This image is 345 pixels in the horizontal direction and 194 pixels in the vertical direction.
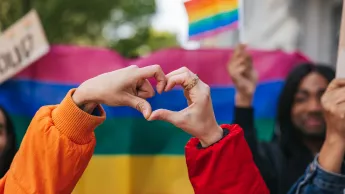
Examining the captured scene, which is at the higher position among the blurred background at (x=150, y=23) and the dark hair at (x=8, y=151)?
the dark hair at (x=8, y=151)

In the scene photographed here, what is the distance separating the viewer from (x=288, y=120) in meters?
3.03

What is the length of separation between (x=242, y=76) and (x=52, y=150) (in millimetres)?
1449

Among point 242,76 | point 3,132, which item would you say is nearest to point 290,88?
point 242,76

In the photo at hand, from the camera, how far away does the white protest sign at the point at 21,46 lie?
2.99m

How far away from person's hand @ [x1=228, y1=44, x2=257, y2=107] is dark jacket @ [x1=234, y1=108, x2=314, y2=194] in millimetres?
71

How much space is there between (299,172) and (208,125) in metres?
1.16

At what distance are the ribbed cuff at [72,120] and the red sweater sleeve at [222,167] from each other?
A: 10.7 inches

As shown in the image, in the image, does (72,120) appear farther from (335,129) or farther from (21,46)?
(21,46)

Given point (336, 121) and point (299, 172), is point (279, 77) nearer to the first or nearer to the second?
point (299, 172)

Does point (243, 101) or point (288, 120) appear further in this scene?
point (288, 120)

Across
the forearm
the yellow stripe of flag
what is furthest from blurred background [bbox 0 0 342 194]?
the forearm

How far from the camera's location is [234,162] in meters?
1.61

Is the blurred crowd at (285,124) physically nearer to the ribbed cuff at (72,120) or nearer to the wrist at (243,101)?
the wrist at (243,101)

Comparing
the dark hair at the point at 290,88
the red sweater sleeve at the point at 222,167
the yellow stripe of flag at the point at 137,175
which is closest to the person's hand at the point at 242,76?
the dark hair at the point at 290,88
